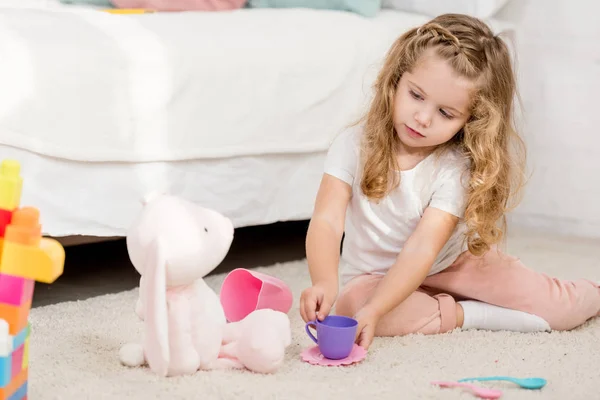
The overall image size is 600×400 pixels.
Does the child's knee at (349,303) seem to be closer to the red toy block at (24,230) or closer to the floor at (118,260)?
the floor at (118,260)

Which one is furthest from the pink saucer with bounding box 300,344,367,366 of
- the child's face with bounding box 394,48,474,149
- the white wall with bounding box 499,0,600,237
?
the white wall with bounding box 499,0,600,237

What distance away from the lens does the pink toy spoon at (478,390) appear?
112 centimetres

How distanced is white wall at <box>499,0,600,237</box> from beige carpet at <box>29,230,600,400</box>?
829mm

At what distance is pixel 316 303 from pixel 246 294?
156mm

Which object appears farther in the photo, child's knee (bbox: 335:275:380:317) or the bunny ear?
child's knee (bbox: 335:275:380:317)

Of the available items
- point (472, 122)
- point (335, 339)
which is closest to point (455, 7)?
point (472, 122)

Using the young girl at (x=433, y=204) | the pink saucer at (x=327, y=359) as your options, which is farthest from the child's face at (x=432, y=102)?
the pink saucer at (x=327, y=359)

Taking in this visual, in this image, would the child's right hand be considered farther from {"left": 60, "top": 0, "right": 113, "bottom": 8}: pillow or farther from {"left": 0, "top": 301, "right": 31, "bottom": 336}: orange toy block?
{"left": 60, "top": 0, "right": 113, "bottom": 8}: pillow

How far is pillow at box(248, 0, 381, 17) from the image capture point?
1988 mm

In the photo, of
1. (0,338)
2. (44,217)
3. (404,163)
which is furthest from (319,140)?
(0,338)

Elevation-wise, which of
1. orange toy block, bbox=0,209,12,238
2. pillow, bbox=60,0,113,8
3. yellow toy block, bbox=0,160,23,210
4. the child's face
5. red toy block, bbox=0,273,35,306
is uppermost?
the child's face

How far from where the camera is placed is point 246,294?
1.40 m

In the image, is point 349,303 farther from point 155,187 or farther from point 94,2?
point 94,2

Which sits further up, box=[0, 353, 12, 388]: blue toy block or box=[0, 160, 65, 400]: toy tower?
box=[0, 160, 65, 400]: toy tower
